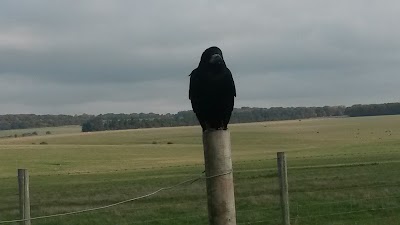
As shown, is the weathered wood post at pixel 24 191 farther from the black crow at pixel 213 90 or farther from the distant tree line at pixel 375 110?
the distant tree line at pixel 375 110

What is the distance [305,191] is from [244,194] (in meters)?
1.70

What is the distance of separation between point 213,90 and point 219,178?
592 millimetres

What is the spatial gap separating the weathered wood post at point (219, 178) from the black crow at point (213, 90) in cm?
10

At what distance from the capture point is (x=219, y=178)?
4.64 m

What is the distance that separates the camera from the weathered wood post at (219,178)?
4.64 metres

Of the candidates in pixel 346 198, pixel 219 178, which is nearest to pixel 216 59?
pixel 219 178

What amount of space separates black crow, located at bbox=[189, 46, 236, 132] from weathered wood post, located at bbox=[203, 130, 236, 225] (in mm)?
102

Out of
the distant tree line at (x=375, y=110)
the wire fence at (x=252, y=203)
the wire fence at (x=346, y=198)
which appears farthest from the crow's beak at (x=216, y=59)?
the distant tree line at (x=375, y=110)

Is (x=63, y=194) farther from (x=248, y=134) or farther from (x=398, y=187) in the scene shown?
(x=248, y=134)

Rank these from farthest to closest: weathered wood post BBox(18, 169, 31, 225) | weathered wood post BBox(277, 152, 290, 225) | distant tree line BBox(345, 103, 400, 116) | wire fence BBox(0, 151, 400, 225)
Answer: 1. distant tree line BBox(345, 103, 400, 116)
2. wire fence BBox(0, 151, 400, 225)
3. weathered wood post BBox(277, 152, 290, 225)
4. weathered wood post BBox(18, 169, 31, 225)

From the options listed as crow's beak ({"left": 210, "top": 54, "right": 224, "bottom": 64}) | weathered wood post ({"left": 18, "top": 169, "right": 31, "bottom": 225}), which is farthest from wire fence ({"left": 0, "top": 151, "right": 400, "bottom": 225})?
crow's beak ({"left": 210, "top": 54, "right": 224, "bottom": 64})

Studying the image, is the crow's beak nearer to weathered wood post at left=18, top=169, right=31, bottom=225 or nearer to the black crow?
the black crow

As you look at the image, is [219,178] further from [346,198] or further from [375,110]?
[375,110]

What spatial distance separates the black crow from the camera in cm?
472
